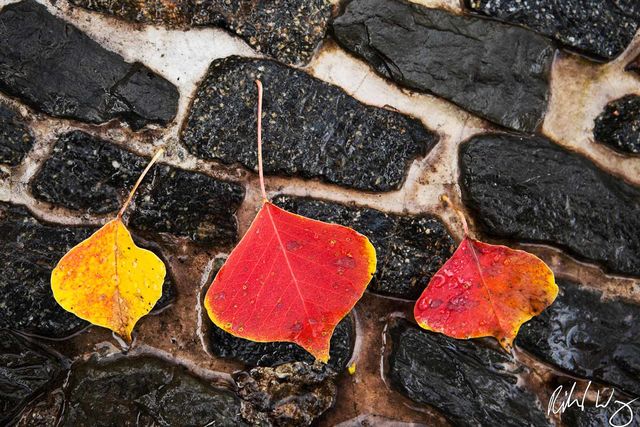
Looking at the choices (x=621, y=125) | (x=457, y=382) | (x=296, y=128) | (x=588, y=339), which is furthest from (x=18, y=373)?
(x=621, y=125)

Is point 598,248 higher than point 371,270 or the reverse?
higher

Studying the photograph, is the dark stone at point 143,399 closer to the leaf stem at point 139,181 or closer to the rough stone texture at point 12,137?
the leaf stem at point 139,181

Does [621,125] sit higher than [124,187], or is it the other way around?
[621,125]

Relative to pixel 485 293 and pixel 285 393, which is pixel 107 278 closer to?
pixel 285 393

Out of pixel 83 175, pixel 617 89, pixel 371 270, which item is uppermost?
pixel 617 89

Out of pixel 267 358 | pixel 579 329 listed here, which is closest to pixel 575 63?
pixel 579 329

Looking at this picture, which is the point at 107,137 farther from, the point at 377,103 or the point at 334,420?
the point at 334,420

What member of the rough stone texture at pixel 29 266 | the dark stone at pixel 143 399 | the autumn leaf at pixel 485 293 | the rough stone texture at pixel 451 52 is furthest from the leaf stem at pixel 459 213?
the rough stone texture at pixel 29 266
